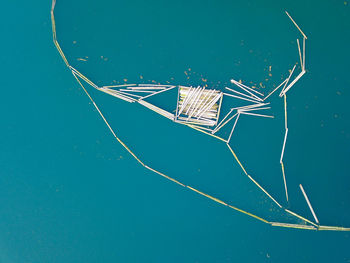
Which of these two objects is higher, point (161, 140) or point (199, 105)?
point (199, 105)

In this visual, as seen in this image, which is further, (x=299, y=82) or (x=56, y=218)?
(x=56, y=218)

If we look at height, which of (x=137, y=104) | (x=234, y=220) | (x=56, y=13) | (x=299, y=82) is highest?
(x=299, y=82)

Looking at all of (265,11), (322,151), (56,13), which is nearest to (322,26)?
(265,11)

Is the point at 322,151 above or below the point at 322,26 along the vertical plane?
below

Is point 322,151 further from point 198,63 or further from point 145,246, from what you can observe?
point 145,246
